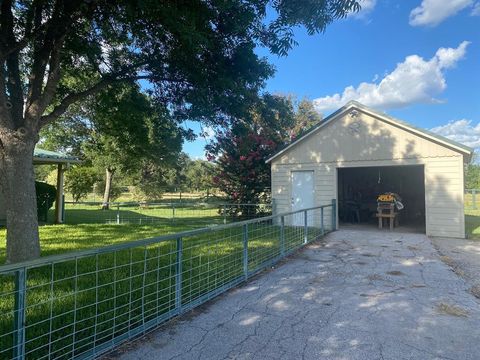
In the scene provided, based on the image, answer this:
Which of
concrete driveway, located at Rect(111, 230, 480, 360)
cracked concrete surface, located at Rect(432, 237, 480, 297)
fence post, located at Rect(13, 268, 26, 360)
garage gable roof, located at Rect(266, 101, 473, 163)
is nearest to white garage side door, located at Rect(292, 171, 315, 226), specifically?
garage gable roof, located at Rect(266, 101, 473, 163)

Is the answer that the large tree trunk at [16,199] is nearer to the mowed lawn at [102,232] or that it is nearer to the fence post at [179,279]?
the mowed lawn at [102,232]

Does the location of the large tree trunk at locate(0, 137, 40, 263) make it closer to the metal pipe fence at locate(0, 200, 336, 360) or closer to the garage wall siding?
the metal pipe fence at locate(0, 200, 336, 360)

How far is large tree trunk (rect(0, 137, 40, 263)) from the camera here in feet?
18.6

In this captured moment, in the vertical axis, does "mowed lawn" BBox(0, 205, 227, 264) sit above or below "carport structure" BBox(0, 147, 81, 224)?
below

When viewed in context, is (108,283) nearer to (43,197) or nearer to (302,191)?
(302,191)

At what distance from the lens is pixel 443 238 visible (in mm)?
10000

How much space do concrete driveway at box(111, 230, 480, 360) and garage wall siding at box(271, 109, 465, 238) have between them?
469 cm

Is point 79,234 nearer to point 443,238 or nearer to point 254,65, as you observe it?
point 254,65

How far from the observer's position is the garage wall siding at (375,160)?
33.5 ft

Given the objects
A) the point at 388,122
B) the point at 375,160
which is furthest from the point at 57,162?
the point at 388,122

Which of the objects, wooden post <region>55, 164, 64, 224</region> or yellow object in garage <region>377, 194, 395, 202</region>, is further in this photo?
wooden post <region>55, 164, 64, 224</region>

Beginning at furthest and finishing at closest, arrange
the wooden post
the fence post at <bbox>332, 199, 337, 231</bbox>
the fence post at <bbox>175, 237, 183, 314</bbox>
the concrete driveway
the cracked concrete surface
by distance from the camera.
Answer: the wooden post < the fence post at <bbox>332, 199, 337, 231</bbox> < the cracked concrete surface < the fence post at <bbox>175, 237, 183, 314</bbox> < the concrete driveway

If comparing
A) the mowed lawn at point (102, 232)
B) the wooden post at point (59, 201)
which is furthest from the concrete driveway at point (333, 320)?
the wooden post at point (59, 201)

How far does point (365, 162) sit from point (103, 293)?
30.8ft
